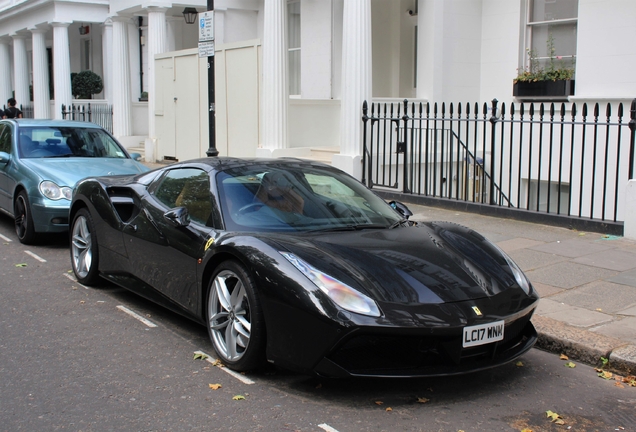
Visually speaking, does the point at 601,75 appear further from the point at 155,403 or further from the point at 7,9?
the point at 7,9

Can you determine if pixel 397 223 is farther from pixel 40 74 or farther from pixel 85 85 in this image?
pixel 85 85

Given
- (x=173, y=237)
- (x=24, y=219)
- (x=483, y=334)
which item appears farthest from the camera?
(x=24, y=219)

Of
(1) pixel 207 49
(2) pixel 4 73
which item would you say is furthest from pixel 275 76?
(2) pixel 4 73

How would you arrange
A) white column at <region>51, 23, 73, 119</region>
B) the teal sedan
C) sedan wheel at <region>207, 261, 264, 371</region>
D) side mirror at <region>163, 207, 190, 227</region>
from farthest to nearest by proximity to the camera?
white column at <region>51, 23, 73, 119</region>
the teal sedan
side mirror at <region>163, 207, 190, 227</region>
sedan wheel at <region>207, 261, 264, 371</region>

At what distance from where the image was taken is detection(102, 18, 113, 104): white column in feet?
73.6

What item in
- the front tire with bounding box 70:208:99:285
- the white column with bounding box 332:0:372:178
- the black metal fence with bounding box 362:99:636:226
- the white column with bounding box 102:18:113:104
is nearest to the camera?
the front tire with bounding box 70:208:99:285

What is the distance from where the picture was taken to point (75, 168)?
9195 millimetres

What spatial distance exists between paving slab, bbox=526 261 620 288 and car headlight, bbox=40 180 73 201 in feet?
18.0

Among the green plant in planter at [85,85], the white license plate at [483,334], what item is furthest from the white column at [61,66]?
the white license plate at [483,334]

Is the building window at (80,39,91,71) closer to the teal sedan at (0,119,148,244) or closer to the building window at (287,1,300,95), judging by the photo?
the building window at (287,1,300,95)

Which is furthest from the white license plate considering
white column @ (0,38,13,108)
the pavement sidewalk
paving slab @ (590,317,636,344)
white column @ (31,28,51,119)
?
white column @ (0,38,13,108)

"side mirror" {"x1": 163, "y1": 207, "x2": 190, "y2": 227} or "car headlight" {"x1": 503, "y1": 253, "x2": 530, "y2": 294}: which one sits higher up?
"side mirror" {"x1": 163, "y1": 207, "x2": 190, "y2": 227}

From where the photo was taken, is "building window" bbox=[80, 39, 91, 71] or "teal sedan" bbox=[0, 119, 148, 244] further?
"building window" bbox=[80, 39, 91, 71]

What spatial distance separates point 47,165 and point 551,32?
9.39 metres
